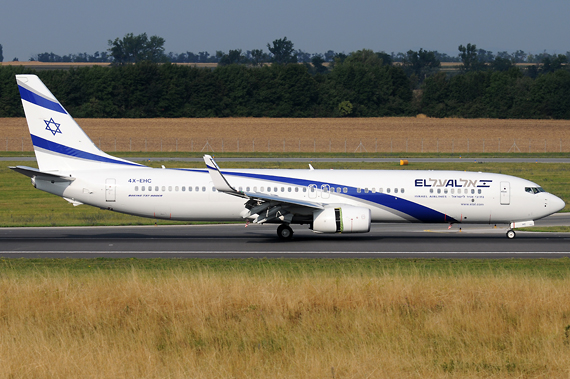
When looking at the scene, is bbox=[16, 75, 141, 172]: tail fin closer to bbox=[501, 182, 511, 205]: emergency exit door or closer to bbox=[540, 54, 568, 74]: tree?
bbox=[501, 182, 511, 205]: emergency exit door

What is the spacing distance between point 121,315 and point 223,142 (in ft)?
267

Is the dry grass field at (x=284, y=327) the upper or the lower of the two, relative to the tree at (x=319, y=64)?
lower

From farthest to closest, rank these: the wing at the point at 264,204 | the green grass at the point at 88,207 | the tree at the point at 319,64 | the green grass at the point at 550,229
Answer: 1. the tree at the point at 319,64
2. the green grass at the point at 88,207
3. the green grass at the point at 550,229
4. the wing at the point at 264,204

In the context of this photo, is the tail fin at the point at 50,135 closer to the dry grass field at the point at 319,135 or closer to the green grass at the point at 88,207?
the green grass at the point at 88,207

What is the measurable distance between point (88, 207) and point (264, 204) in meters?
19.5

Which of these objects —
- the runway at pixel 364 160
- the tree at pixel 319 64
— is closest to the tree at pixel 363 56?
the tree at pixel 319 64

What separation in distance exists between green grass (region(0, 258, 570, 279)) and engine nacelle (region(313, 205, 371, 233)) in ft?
14.1

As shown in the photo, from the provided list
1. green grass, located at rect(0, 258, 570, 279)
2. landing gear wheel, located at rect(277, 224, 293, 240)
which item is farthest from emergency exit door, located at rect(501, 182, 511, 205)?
landing gear wheel, located at rect(277, 224, 293, 240)

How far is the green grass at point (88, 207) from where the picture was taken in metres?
36.7

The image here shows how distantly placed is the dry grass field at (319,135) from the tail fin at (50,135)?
56.4 m

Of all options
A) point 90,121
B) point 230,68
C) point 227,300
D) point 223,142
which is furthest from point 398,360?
point 230,68

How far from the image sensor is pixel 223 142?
94.6m

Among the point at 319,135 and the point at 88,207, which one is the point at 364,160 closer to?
the point at 319,135

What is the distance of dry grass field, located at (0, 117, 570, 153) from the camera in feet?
295
